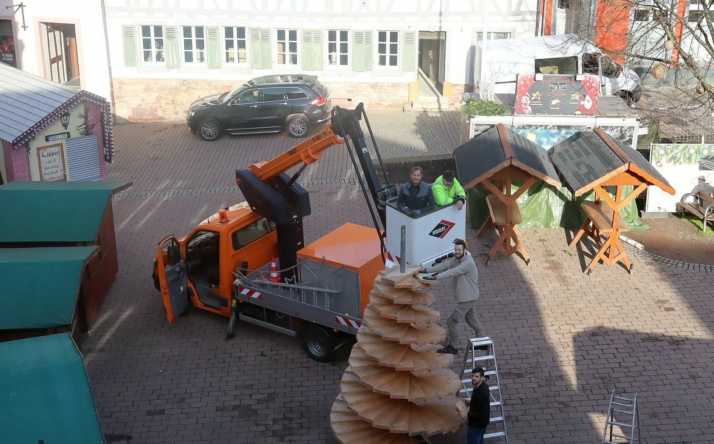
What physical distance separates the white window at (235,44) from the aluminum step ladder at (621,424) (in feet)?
63.2

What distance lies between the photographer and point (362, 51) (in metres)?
26.5

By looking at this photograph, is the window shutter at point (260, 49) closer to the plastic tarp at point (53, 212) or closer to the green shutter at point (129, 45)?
the green shutter at point (129, 45)

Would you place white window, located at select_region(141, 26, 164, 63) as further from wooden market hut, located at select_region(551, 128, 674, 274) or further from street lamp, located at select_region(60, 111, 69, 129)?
wooden market hut, located at select_region(551, 128, 674, 274)

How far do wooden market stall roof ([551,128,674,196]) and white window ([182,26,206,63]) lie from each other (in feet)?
47.3

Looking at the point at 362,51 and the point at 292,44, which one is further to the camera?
the point at 292,44

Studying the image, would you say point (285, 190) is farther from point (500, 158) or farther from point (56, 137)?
point (56, 137)

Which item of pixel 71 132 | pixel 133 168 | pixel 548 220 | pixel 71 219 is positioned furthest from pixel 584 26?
pixel 71 219

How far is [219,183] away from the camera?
65.4ft

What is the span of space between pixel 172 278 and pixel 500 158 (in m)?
5.96

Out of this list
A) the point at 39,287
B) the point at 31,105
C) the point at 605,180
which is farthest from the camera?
the point at 31,105

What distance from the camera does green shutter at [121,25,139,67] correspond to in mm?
25859

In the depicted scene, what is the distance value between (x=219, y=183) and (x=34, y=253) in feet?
27.9

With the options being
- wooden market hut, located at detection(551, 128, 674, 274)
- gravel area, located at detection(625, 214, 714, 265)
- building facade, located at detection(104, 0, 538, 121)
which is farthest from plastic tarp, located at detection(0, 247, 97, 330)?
building facade, located at detection(104, 0, 538, 121)

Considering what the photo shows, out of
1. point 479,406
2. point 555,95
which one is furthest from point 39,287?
point 555,95
